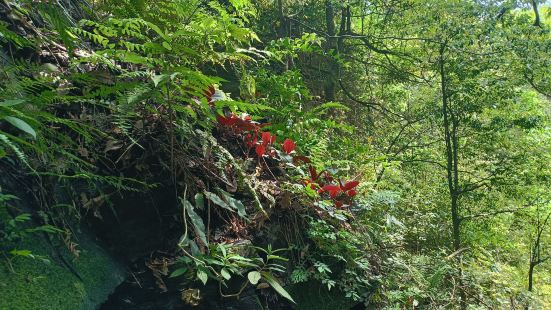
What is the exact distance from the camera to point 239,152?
3016 millimetres

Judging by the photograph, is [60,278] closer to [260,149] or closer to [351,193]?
[260,149]

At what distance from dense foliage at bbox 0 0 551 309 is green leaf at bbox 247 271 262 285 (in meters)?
0.05

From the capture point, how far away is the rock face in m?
1.74

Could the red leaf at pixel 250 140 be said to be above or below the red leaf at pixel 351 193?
above

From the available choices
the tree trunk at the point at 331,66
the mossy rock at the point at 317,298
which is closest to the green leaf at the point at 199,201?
the mossy rock at the point at 317,298

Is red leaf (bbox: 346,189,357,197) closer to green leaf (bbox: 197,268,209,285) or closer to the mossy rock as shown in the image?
the mossy rock

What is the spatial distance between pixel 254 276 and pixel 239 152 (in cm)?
109

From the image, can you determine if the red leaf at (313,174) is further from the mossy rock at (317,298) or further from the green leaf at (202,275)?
the green leaf at (202,275)

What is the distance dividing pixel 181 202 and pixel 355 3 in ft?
14.3

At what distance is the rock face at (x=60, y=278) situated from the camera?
1.74m

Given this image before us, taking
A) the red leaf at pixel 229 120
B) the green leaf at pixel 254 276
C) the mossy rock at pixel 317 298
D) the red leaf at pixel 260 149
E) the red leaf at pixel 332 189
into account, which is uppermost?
the red leaf at pixel 229 120

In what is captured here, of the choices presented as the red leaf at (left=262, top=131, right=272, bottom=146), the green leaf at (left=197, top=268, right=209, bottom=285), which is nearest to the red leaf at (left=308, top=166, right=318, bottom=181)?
the red leaf at (left=262, top=131, right=272, bottom=146)

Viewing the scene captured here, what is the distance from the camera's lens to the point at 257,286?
228 centimetres

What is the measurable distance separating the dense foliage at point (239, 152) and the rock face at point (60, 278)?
0.19 feet
